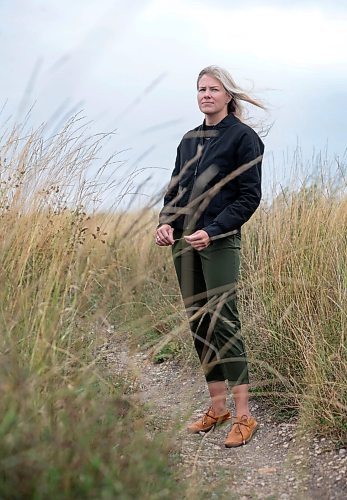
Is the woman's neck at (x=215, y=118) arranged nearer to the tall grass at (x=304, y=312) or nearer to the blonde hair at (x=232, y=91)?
the blonde hair at (x=232, y=91)

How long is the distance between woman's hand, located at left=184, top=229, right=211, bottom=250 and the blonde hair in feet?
2.42

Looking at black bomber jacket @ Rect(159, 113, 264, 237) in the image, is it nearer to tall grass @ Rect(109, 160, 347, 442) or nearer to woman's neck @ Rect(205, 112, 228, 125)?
woman's neck @ Rect(205, 112, 228, 125)

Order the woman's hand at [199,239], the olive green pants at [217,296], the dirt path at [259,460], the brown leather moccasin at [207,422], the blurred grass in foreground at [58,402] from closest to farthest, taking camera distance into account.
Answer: the blurred grass in foreground at [58,402] < the dirt path at [259,460] < the woman's hand at [199,239] < the olive green pants at [217,296] < the brown leather moccasin at [207,422]

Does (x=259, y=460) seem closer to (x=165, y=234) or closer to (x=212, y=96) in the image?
(x=165, y=234)

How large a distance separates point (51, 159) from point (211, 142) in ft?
3.11

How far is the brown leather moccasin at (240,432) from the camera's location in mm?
4238

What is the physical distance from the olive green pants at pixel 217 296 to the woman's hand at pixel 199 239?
0.09 m

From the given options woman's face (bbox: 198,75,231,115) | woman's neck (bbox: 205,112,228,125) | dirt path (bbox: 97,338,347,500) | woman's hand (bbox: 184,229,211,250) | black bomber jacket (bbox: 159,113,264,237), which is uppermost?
woman's face (bbox: 198,75,231,115)

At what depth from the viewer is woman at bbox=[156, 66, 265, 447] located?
4.07m

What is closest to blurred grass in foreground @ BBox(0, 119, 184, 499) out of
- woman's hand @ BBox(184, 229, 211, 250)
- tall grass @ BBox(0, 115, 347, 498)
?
tall grass @ BBox(0, 115, 347, 498)

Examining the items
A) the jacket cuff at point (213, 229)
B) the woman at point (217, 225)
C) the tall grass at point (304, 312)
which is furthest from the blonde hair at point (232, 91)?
the tall grass at point (304, 312)

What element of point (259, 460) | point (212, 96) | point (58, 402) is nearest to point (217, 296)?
point (259, 460)

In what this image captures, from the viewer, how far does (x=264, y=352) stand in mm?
4867

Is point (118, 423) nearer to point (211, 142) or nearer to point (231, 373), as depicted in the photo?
point (231, 373)
